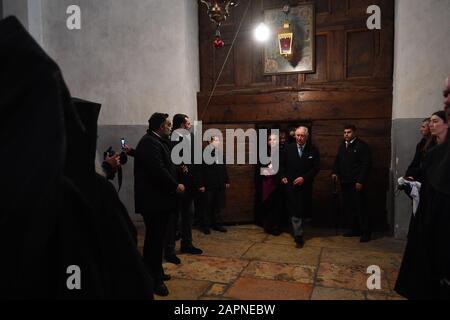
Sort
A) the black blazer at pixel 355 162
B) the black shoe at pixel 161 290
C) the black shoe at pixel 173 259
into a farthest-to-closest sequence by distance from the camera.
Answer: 1. the black blazer at pixel 355 162
2. the black shoe at pixel 173 259
3. the black shoe at pixel 161 290

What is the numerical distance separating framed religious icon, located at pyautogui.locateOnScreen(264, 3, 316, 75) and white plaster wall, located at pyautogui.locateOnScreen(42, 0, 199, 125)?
63.5 inches

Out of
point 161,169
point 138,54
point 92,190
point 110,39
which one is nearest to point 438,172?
point 92,190

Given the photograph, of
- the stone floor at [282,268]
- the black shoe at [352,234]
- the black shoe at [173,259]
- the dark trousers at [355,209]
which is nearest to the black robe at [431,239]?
the stone floor at [282,268]

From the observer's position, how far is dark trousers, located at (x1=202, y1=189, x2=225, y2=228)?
6387 mm

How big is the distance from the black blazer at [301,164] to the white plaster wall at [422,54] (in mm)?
1704

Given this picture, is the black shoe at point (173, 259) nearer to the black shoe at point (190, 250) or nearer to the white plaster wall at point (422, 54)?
the black shoe at point (190, 250)

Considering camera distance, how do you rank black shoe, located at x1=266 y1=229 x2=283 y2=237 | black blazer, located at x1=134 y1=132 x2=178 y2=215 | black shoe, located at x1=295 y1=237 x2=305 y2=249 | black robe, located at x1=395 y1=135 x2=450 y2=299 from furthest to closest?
black shoe, located at x1=266 y1=229 x2=283 y2=237, black shoe, located at x1=295 y1=237 x2=305 y2=249, black blazer, located at x1=134 y1=132 x2=178 y2=215, black robe, located at x1=395 y1=135 x2=450 y2=299

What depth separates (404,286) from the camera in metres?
2.32

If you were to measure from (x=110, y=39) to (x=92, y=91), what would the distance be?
1116 millimetres

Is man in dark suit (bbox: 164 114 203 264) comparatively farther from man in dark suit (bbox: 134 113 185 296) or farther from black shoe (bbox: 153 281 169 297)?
black shoe (bbox: 153 281 169 297)

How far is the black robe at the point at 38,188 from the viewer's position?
0.94 metres

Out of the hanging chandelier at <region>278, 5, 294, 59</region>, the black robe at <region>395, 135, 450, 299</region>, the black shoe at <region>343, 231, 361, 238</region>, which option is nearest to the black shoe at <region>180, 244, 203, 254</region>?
the black shoe at <region>343, 231, 361, 238</region>

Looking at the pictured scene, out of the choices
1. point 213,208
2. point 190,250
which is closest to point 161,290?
point 190,250

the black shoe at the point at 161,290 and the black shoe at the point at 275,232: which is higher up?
the black shoe at the point at 161,290
